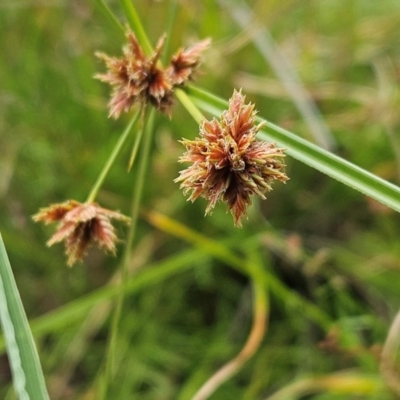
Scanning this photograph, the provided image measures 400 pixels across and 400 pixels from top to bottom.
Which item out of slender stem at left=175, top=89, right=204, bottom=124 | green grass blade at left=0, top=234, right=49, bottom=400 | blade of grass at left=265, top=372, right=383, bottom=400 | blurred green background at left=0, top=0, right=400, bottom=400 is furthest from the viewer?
blurred green background at left=0, top=0, right=400, bottom=400

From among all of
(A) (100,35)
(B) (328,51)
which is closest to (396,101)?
(B) (328,51)

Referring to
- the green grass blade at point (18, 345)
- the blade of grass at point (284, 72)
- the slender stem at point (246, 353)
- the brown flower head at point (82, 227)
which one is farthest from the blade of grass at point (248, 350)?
the green grass blade at point (18, 345)

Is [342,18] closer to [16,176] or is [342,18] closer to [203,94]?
[16,176]

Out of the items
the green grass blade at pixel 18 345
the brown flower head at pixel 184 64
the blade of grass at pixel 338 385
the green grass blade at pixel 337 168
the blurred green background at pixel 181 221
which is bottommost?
the green grass blade at pixel 18 345

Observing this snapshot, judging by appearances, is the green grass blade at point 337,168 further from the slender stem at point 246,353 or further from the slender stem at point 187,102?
the slender stem at point 246,353

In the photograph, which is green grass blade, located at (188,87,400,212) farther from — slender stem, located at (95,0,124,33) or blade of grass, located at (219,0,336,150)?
blade of grass, located at (219,0,336,150)

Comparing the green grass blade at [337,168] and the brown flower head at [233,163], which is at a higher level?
the green grass blade at [337,168]

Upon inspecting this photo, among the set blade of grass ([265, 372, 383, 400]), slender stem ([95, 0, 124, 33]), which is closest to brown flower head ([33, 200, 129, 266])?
slender stem ([95, 0, 124, 33])
